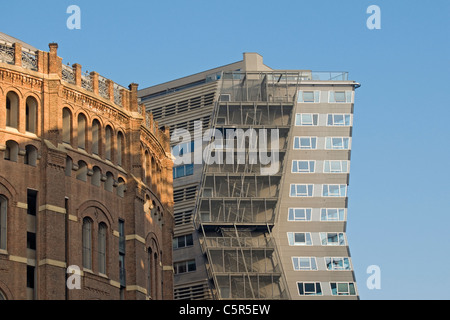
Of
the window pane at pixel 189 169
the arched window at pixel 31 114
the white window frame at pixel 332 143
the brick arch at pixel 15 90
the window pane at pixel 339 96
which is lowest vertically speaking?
the arched window at pixel 31 114

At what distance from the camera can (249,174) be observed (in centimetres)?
12331

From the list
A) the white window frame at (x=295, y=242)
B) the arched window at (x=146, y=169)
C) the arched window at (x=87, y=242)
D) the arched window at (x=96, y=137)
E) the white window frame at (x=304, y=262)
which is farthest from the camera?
the white window frame at (x=295, y=242)

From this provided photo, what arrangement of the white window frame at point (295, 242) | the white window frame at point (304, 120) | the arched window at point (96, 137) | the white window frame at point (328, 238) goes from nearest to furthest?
the arched window at point (96, 137)
the white window frame at point (295, 242)
the white window frame at point (328, 238)
the white window frame at point (304, 120)

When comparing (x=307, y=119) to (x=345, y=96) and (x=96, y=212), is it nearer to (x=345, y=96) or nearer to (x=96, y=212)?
(x=345, y=96)

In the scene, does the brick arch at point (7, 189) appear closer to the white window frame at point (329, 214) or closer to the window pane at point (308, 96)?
the white window frame at point (329, 214)

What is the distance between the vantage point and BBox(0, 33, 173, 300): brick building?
242 feet

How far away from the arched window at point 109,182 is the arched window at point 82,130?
10.1 ft

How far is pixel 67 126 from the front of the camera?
79188mm

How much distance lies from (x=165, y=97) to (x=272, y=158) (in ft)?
52.9

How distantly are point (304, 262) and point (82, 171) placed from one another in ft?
166

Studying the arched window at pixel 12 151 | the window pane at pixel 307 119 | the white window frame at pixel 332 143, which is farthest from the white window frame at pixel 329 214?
the arched window at pixel 12 151

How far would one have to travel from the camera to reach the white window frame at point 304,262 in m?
125

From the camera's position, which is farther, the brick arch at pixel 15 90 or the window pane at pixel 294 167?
the window pane at pixel 294 167
